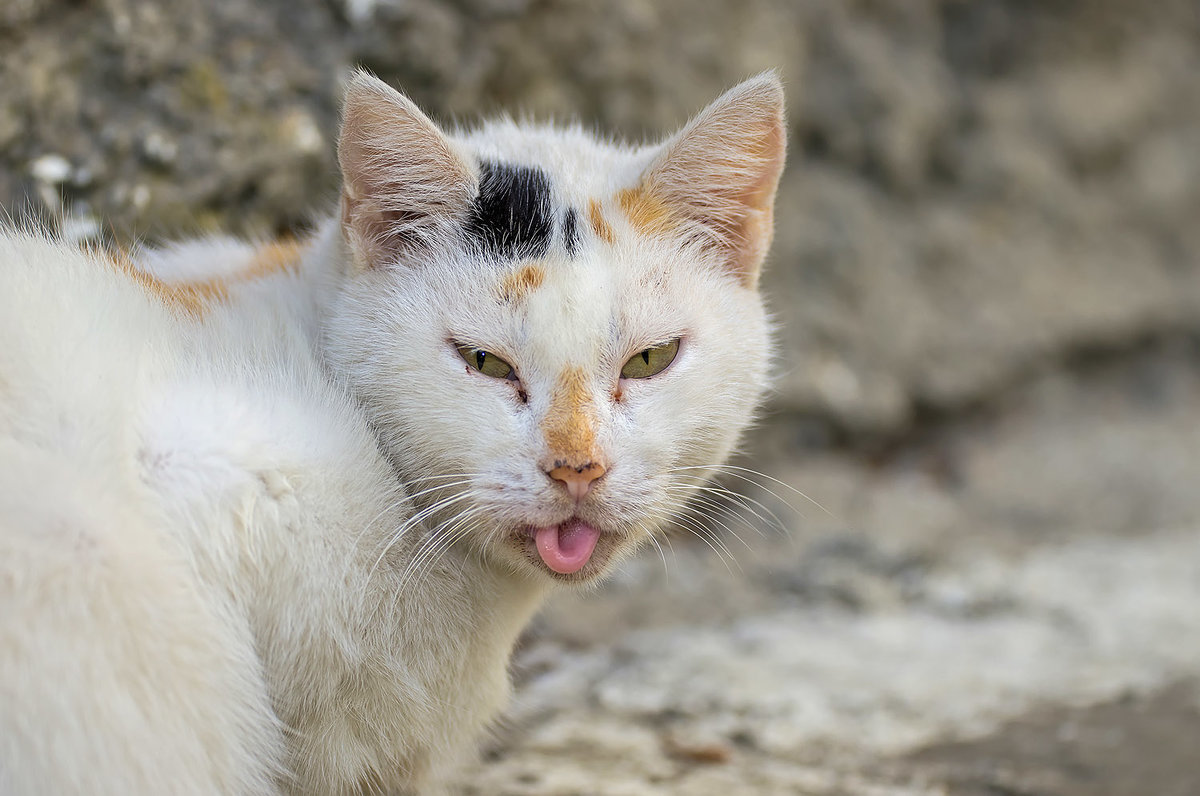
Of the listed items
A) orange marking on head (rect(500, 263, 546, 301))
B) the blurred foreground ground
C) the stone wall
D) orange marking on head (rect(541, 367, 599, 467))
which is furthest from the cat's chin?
the stone wall

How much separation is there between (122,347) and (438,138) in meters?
0.56

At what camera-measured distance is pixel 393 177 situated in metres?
1.69

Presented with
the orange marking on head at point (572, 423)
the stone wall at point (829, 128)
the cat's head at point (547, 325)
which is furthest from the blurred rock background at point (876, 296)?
the orange marking on head at point (572, 423)

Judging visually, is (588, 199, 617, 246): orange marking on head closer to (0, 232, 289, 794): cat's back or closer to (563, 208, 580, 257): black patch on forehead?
(563, 208, 580, 257): black patch on forehead

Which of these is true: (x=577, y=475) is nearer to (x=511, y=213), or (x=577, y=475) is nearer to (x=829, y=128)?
(x=511, y=213)

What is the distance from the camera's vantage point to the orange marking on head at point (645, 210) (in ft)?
5.74

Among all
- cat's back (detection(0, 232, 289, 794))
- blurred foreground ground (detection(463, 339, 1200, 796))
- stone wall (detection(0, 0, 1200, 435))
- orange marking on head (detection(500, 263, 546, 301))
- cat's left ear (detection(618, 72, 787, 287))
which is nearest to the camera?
cat's back (detection(0, 232, 289, 794))

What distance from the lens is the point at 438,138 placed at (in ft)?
5.32

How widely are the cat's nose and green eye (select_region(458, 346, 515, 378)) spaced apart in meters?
0.20

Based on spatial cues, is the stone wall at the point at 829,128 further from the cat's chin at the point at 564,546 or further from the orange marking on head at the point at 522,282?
the cat's chin at the point at 564,546

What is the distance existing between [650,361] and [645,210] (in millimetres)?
284

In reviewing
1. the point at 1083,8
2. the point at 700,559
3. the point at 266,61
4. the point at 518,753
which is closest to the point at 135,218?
the point at 266,61

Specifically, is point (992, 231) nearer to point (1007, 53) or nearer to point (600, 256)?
point (1007, 53)

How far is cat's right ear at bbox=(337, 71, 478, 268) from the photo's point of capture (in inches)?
63.8
